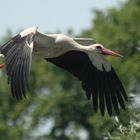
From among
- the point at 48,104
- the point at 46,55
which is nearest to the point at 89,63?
the point at 46,55

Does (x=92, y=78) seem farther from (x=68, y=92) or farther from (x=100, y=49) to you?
(x=68, y=92)

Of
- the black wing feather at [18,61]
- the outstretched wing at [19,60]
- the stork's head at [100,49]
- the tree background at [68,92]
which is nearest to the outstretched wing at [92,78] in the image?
the stork's head at [100,49]

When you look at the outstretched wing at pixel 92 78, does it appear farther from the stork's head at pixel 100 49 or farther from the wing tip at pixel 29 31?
the wing tip at pixel 29 31

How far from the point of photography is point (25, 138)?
41.3m

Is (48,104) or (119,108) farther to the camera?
(48,104)

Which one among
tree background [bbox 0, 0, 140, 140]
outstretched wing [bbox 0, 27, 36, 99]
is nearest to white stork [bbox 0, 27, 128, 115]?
outstretched wing [bbox 0, 27, 36, 99]

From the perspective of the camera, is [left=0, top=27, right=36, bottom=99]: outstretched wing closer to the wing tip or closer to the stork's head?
the wing tip

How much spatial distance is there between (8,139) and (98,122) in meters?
7.36

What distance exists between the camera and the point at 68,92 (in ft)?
140

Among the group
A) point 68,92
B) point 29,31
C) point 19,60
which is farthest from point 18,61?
point 68,92

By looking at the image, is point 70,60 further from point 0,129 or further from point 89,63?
point 0,129

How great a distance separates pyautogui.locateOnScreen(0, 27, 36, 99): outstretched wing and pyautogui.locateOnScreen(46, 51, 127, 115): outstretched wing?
1.84 m

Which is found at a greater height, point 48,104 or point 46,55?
point 46,55

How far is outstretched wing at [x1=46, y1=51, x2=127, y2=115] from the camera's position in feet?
48.5
